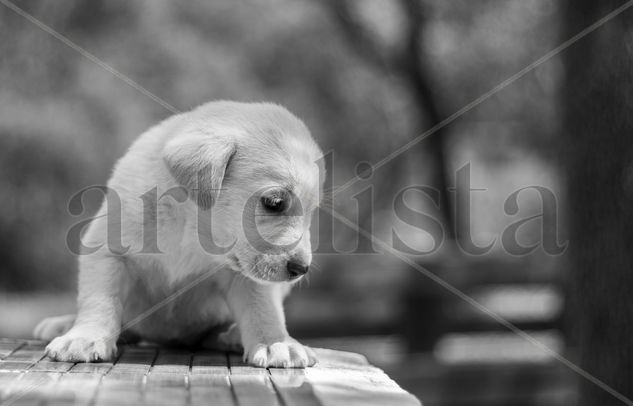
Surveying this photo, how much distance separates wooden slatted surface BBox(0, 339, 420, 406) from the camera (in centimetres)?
227

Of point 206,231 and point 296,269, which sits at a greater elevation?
point 206,231

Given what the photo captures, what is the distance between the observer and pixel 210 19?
9930 millimetres

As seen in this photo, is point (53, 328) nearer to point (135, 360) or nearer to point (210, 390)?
point (135, 360)

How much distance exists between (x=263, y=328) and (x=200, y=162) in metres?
0.75

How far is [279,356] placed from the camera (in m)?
3.04

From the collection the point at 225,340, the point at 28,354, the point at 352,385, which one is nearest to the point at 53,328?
the point at 28,354

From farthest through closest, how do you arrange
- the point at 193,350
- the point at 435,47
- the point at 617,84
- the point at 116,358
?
the point at 435,47 < the point at 617,84 < the point at 193,350 < the point at 116,358

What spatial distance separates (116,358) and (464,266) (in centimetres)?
512

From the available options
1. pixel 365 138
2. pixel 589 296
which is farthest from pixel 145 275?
pixel 365 138

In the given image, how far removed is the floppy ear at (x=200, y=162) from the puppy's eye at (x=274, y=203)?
21 cm

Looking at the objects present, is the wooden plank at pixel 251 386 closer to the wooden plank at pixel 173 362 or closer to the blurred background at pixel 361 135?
the wooden plank at pixel 173 362

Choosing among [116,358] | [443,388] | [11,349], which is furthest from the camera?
[443,388]

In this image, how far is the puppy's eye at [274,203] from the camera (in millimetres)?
3268

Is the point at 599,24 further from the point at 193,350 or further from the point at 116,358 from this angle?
the point at 116,358
